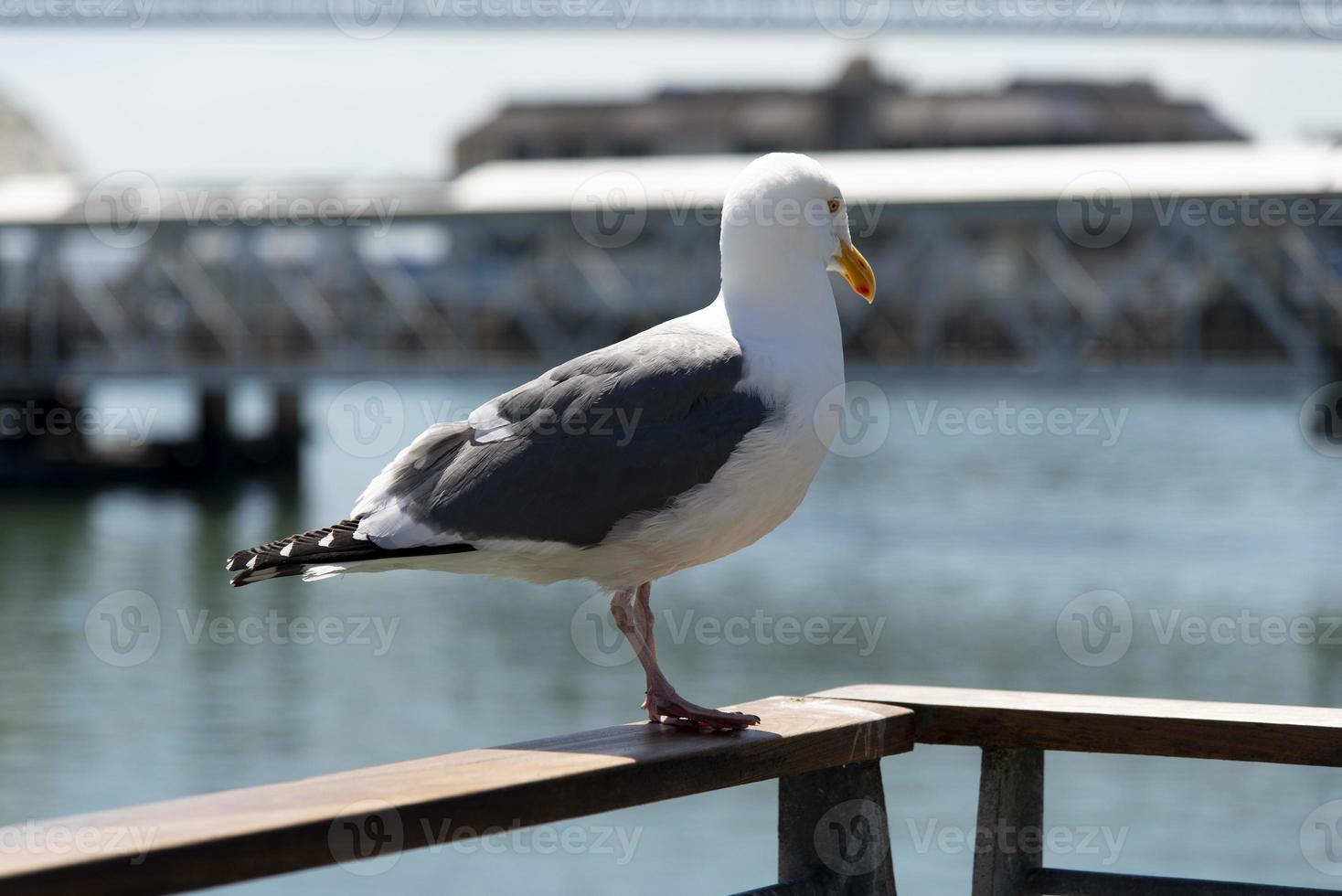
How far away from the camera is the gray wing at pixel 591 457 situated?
11.5 ft

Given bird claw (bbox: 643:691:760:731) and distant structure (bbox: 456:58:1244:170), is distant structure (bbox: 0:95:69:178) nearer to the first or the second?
distant structure (bbox: 456:58:1244:170)

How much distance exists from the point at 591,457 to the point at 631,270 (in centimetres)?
3784

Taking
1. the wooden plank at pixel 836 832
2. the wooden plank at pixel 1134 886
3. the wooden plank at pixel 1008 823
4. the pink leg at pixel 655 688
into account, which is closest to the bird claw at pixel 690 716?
the pink leg at pixel 655 688

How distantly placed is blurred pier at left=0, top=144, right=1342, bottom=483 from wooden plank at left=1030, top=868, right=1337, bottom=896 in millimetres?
23850

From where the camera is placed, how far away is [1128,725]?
3.28 metres

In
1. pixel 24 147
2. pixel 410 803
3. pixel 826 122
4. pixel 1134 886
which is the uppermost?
pixel 826 122

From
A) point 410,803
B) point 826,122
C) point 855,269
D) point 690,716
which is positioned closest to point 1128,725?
point 690,716

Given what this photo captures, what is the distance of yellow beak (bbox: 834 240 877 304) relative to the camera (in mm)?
3852

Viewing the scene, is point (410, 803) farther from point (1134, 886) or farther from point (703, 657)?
point (703, 657)

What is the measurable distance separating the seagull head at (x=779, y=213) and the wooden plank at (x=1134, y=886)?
1.29 meters

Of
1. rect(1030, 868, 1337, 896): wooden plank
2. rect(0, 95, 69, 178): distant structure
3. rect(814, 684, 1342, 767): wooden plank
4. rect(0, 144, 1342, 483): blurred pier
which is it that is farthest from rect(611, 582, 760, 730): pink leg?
rect(0, 95, 69, 178): distant structure

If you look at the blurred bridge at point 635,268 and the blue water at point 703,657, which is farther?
the blurred bridge at point 635,268

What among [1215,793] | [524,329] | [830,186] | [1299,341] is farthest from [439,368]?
[830,186]

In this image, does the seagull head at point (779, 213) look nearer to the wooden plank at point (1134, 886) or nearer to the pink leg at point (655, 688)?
the pink leg at point (655, 688)
